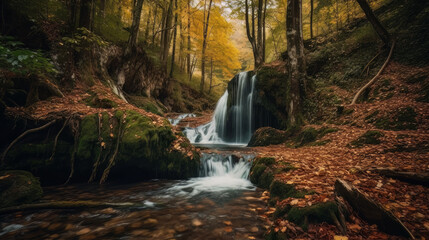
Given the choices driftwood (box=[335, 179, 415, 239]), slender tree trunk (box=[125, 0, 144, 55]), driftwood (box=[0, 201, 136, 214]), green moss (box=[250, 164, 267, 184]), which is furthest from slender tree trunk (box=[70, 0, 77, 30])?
driftwood (box=[335, 179, 415, 239])

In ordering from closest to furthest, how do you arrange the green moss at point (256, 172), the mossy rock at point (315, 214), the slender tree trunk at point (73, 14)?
the mossy rock at point (315, 214) < the green moss at point (256, 172) < the slender tree trunk at point (73, 14)

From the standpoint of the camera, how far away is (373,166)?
10.9 feet

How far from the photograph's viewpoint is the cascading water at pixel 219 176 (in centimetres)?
468

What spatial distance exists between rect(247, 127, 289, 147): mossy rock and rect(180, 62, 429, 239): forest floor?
201 cm

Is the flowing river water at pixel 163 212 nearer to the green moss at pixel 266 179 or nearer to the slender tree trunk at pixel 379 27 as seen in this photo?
the green moss at pixel 266 179

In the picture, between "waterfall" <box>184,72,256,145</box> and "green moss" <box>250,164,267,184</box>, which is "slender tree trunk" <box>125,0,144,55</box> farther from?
"green moss" <box>250,164,267,184</box>

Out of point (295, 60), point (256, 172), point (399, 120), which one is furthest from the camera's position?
point (295, 60)

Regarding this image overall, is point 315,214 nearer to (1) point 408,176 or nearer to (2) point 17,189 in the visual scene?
(1) point 408,176

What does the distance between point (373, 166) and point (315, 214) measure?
200 centimetres

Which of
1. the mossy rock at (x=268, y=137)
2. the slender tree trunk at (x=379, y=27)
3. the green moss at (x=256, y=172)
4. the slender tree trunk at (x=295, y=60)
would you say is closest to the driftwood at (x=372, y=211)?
the green moss at (x=256, y=172)

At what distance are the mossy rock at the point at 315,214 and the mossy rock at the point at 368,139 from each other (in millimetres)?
3664

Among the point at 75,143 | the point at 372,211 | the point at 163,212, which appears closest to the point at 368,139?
the point at 372,211

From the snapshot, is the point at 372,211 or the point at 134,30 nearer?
the point at 372,211

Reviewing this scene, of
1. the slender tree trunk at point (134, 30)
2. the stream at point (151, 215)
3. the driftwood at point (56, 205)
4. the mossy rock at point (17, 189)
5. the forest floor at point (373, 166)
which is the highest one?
the slender tree trunk at point (134, 30)
